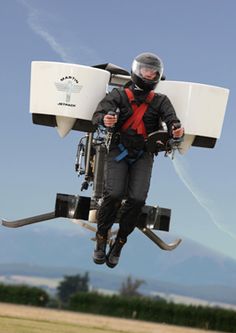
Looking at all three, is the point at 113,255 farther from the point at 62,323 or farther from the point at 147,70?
the point at 62,323

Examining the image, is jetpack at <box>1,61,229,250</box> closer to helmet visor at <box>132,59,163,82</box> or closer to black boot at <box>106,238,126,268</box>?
black boot at <box>106,238,126,268</box>

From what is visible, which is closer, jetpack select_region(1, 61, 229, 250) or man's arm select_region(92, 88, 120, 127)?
man's arm select_region(92, 88, 120, 127)

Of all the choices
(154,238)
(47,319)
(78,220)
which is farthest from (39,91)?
(47,319)

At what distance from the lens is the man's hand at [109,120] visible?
10.1m

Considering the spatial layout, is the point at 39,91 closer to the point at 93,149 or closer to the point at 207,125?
the point at 93,149

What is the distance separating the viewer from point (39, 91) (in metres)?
11.6

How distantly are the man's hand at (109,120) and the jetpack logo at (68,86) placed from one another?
142cm

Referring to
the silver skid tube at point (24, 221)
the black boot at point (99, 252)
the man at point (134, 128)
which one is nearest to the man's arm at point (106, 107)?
the man at point (134, 128)

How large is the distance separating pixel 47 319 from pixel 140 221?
9.60m

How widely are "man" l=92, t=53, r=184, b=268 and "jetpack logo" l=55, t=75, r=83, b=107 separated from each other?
1.00m

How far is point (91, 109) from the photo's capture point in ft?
37.6

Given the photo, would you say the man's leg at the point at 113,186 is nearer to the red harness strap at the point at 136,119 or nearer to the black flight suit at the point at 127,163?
the black flight suit at the point at 127,163

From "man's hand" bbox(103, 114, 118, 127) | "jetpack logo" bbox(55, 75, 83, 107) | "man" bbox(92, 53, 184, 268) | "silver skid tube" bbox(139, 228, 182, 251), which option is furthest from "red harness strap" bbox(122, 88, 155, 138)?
"silver skid tube" bbox(139, 228, 182, 251)

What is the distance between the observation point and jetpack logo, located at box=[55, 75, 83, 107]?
11.5 meters
